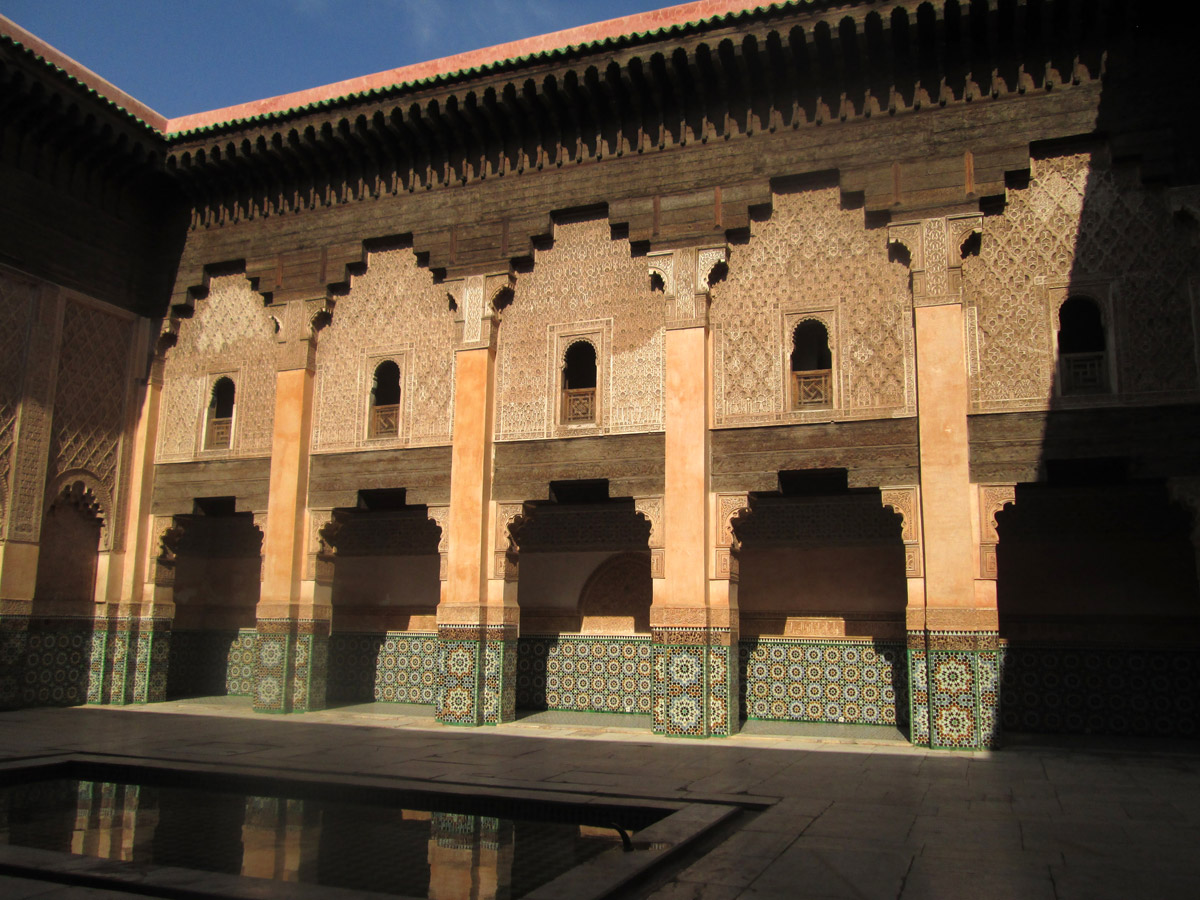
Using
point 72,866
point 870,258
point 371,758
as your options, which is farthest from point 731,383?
point 72,866

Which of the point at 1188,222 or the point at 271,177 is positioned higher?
the point at 271,177

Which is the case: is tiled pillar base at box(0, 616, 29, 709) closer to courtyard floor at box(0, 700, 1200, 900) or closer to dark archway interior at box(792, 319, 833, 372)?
courtyard floor at box(0, 700, 1200, 900)

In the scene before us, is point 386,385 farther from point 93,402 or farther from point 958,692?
point 958,692

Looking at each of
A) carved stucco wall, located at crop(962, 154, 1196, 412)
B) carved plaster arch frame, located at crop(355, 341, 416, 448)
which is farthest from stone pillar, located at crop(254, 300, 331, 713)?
carved stucco wall, located at crop(962, 154, 1196, 412)

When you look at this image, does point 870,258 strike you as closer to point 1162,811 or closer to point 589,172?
point 589,172

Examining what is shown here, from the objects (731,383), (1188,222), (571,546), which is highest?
(1188,222)

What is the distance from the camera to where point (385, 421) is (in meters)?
9.91

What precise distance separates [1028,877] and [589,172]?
23.8 ft

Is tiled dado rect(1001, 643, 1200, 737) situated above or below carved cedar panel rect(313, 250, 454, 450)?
below

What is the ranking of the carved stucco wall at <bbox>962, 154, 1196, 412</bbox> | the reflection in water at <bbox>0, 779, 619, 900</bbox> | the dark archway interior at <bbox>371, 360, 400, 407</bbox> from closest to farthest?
1. the reflection in water at <bbox>0, 779, 619, 900</bbox>
2. the carved stucco wall at <bbox>962, 154, 1196, 412</bbox>
3. the dark archway interior at <bbox>371, 360, 400, 407</bbox>

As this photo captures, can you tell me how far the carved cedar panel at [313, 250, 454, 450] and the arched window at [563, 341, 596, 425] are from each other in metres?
1.14

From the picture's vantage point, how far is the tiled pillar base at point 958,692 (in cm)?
735

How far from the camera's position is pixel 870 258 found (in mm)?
8320

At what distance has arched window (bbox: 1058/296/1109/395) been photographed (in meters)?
7.61
